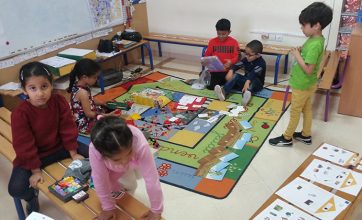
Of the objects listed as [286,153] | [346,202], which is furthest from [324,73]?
[346,202]

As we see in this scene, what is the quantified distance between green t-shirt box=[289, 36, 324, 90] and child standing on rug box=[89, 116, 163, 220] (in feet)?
5.25

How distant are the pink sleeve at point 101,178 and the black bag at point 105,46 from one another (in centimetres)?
306

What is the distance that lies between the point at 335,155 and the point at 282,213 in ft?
2.29

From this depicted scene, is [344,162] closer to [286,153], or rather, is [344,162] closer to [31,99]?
[286,153]

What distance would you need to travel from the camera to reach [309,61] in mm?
2523

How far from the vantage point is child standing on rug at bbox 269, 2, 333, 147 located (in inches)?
96.8

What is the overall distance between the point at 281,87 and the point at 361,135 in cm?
128

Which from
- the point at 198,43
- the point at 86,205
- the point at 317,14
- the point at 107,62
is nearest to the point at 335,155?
the point at 317,14

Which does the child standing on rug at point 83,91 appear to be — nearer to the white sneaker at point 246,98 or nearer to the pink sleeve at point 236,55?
the white sneaker at point 246,98

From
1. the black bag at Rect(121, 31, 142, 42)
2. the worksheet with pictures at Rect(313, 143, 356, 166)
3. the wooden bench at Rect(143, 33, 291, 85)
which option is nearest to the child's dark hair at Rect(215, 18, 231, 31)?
the wooden bench at Rect(143, 33, 291, 85)

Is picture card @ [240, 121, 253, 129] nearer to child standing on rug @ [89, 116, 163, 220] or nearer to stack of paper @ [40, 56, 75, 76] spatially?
child standing on rug @ [89, 116, 163, 220]

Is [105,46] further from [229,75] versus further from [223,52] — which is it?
[229,75]

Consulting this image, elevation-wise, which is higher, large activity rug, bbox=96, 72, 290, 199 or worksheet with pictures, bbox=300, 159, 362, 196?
worksheet with pictures, bbox=300, 159, 362, 196

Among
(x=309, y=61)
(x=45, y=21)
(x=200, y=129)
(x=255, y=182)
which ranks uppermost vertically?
(x=45, y=21)
